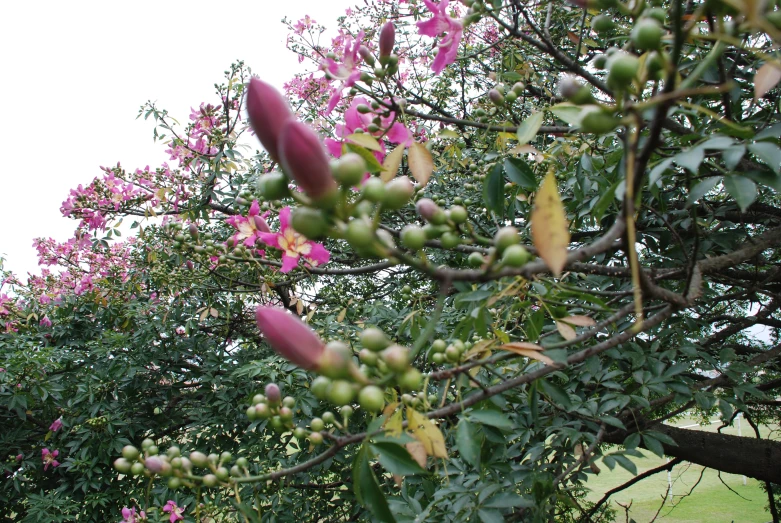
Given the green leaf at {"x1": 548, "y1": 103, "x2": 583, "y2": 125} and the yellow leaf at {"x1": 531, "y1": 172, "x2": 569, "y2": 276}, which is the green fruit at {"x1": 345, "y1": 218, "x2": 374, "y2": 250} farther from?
the green leaf at {"x1": 548, "y1": 103, "x2": 583, "y2": 125}

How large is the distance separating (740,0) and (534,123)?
41 centimetres

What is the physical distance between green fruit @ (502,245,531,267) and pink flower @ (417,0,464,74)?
2.53 feet

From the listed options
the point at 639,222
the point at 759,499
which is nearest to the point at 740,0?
the point at 639,222

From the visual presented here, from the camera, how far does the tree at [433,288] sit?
483mm

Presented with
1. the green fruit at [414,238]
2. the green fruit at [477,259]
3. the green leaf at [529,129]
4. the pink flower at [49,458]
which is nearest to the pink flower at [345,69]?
the green leaf at [529,129]

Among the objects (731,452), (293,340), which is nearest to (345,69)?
(293,340)

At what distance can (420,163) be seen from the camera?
779mm

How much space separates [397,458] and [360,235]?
368 millimetres

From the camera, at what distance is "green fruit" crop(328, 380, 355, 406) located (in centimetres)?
47

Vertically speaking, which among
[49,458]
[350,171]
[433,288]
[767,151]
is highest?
[433,288]

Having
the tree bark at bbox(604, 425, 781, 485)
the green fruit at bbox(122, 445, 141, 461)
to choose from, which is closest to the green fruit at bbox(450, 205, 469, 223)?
the green fruit at bbox(122, 445, 141, 461)

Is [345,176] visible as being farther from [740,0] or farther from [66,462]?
[66,462]

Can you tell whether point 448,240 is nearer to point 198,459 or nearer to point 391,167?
point 391,167

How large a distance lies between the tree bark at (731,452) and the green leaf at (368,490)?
1803 mm
